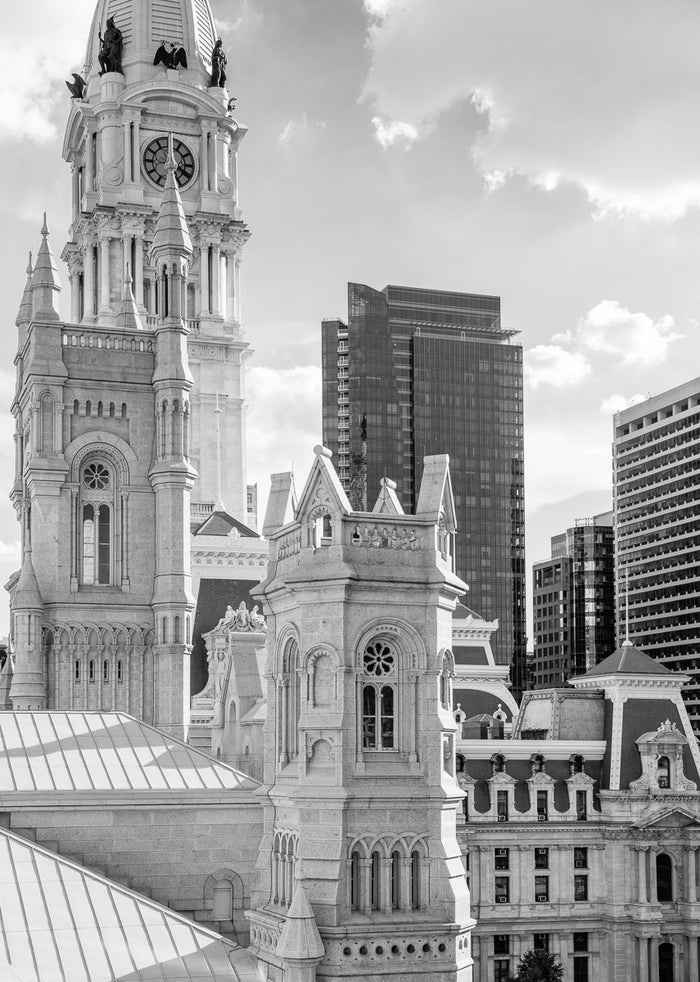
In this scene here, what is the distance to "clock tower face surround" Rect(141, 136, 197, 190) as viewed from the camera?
13400cm

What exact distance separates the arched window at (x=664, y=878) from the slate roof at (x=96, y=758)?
216 ft

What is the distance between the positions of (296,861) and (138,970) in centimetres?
424

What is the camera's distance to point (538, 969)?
9375 cm

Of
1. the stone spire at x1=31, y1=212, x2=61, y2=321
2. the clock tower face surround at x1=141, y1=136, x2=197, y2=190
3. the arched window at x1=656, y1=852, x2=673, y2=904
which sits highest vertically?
the clock tower face surround at x1=141, y1=136, x2=197, y2=190

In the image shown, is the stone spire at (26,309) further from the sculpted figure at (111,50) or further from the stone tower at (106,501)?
the sculpted figure at (111,50)

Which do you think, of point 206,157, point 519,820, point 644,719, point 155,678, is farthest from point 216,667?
point 206,157

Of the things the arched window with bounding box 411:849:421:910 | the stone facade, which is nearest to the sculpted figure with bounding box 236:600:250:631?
the stone facade

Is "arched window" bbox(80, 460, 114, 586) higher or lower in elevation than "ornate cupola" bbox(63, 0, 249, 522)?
lower

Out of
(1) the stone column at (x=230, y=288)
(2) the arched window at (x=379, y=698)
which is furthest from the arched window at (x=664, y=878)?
(2) the arched window at (x=379, y=698)

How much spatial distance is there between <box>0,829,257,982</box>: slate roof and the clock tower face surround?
105107mm

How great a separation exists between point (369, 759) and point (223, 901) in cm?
1104

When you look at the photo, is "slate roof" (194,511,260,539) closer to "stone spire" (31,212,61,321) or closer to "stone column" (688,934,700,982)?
"stone spire" (31,212,61,321)

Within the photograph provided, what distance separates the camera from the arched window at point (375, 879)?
32.3 m

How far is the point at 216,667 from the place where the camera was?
81250mm
